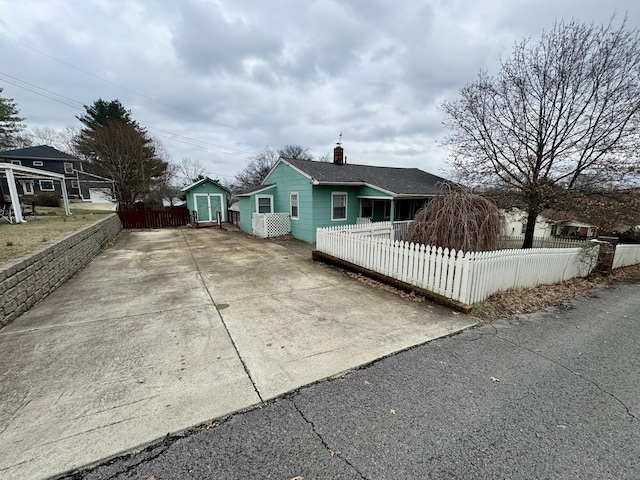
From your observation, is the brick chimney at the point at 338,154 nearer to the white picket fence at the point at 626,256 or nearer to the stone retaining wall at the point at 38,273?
the stone retaining wall at the point at 38,273

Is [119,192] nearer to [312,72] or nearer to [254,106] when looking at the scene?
[254,106]

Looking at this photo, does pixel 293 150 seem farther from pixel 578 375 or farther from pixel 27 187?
pixel 578 375

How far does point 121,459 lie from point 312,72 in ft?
54.3

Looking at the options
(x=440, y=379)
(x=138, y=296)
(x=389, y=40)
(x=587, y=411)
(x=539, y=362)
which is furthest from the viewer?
(x=389, y=40)

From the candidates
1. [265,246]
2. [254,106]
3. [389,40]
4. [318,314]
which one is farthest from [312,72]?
[318,314]

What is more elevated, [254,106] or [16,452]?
[254,106]

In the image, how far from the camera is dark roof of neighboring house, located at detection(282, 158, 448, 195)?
11820 millimetres

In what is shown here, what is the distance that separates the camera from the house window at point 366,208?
42.9 feet

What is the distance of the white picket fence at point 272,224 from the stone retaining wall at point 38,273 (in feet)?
22.7

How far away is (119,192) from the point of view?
22.0 meters

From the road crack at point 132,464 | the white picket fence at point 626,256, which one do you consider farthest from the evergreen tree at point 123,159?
the white picket fence at point 626,256

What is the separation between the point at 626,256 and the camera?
9.36 m

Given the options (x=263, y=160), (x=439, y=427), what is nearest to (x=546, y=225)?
(x=439, y=427)

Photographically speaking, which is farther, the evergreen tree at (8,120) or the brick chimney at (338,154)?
the evergreen tree at (8,120)
